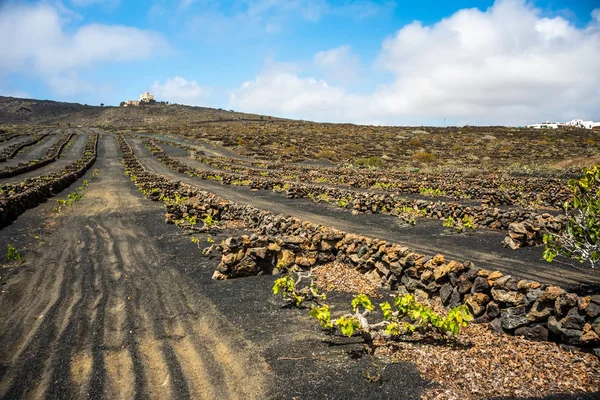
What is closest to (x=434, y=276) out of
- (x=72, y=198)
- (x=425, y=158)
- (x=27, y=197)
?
(x=27, y=197)

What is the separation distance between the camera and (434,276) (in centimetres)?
766

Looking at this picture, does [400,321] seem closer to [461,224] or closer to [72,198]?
[461,224]

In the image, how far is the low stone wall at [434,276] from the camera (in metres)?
5.27

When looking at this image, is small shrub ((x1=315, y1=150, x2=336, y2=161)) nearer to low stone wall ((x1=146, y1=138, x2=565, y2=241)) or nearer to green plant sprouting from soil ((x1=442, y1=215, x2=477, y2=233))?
low stone wall ((x1=146, y1=138, x2=565, y2=241))

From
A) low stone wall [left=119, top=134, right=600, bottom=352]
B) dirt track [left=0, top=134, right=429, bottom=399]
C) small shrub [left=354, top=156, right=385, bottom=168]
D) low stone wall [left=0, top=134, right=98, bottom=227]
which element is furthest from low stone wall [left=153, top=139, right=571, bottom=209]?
low stone wall [left=0, top=134, right=98, bottom=227]

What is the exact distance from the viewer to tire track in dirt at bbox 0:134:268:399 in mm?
5188

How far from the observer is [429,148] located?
224ft

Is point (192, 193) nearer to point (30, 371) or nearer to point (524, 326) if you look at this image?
point (30, 371)

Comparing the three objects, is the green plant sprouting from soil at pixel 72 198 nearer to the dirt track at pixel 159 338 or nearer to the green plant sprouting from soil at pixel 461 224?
the dirt track at pixel 159 338

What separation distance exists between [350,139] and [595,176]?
76935 mm

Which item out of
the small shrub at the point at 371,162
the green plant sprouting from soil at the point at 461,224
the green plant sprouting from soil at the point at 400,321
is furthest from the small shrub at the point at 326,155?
the green plant sprouting from soil at the point at 400,321

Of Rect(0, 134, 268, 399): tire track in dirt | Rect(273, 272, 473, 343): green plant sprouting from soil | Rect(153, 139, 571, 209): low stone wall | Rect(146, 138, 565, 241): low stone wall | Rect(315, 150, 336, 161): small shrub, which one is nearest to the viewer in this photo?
Rect(0, 134, 268, 399): tire track in dirt

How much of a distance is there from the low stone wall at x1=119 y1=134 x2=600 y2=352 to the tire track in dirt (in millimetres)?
2197

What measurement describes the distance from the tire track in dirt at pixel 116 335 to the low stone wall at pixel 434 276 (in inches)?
86.5
